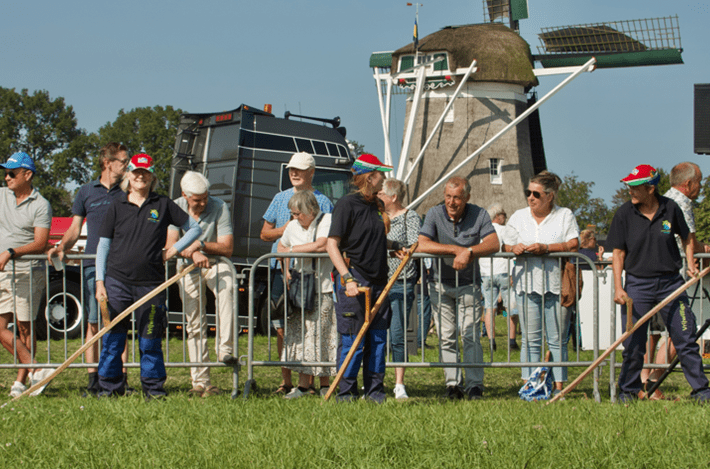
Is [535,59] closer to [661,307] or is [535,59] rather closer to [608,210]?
[608,210]

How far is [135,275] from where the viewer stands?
514cm

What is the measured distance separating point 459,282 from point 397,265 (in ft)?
2.21

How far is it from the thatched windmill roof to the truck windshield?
16.9 m

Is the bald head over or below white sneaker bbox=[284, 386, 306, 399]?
over

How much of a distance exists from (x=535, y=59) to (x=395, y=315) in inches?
1022

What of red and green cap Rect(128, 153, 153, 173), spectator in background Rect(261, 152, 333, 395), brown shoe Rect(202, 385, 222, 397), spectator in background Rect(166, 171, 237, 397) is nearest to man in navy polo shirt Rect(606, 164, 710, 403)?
spectator in background Rect(261, 152, 333, 395)

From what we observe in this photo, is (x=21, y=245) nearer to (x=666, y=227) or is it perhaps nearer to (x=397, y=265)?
(x=397, y=265)

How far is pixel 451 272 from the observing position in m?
5.76

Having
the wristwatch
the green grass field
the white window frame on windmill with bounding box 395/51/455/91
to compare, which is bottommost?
the green grass field

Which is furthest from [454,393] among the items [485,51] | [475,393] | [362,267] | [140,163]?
[485,51]

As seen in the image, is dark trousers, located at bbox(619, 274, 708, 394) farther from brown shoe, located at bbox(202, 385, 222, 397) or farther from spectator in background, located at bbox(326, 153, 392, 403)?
brown shoe, located at bbox(202, 385, 222, 397)

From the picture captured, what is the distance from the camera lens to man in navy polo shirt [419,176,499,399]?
5.66 meters

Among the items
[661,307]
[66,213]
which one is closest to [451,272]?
[661,307]

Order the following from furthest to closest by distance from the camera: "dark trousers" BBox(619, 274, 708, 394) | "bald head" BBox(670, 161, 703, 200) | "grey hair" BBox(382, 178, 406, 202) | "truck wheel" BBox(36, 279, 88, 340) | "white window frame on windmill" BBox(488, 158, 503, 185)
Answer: "white window frame on windmill" BBox(488, 158, 503, 185) < "truck wheel" BBox(36, 279, 88, 340) < "grey hair" BBox(382, 178, 406, 202) < "bald head" BBox(670, 161, 703, 200) < "dark trousers" BBox(619, 274, 708, 394)
